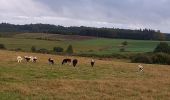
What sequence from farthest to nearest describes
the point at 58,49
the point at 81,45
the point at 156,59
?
the point at 81,45
the point at 58,49
the point at 156,59

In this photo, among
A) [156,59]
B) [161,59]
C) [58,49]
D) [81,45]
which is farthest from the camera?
[81,45]

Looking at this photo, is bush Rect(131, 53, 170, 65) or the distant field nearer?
bush Rect(131, 53, 170, 65)

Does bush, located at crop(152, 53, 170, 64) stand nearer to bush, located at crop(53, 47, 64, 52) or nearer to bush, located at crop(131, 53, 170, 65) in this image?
bush, located at crop(131, 53, 170, 65)

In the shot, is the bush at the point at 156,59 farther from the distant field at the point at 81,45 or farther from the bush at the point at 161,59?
the distant field at the point at 81,45

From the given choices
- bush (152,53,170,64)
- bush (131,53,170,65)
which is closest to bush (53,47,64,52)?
bush (131,53,170,65)

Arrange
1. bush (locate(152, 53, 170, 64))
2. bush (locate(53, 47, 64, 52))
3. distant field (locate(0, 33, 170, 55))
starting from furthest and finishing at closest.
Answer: distant field (locate(0, 33, 170, 55))
bush (locate(53, 47, 64, 52))
bush (locate(152, 53, 170, 64))

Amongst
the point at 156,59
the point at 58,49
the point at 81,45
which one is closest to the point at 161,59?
the point at 156,59

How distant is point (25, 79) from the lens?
80.1 ft

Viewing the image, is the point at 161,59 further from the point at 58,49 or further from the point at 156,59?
the point at 58,49

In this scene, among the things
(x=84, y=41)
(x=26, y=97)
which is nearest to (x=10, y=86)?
(x=26, y=97)

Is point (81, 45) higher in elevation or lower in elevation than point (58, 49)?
higher

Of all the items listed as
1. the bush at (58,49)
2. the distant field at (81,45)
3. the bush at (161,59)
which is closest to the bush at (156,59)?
the bush at (161,59)

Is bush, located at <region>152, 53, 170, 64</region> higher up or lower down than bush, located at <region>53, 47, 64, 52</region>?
higher up

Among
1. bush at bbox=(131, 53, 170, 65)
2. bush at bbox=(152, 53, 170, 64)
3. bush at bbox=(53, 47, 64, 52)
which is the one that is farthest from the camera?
bush at bbox=(53, 47, 64, 52)
